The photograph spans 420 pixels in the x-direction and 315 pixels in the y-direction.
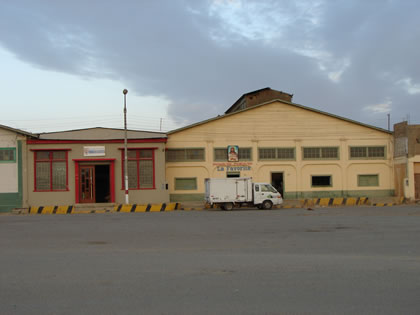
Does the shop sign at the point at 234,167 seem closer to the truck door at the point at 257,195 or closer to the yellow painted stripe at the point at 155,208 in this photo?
the truck door at the point at 257,195

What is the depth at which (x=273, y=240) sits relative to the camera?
41.4ft

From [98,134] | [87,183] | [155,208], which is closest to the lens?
[155,208]

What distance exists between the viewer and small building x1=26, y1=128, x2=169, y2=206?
31500 mm

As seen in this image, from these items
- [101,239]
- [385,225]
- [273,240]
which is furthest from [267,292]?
[385,225]

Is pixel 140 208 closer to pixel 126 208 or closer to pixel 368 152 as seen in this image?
pixel 126 208

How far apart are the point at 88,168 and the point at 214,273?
25486 mm

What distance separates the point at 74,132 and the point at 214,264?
26.8 metres

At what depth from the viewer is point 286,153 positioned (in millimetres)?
35344

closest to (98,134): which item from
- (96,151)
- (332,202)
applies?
(96,151)

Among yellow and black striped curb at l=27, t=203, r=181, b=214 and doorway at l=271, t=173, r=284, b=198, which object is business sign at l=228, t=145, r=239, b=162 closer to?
doorway at l=271, t=173, r=284, b=198

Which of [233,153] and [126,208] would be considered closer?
[126,208]

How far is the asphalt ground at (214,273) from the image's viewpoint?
644 centimetres

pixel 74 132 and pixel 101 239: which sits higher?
pixel 74 132

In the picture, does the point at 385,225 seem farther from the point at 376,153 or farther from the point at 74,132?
the point at 74,132
